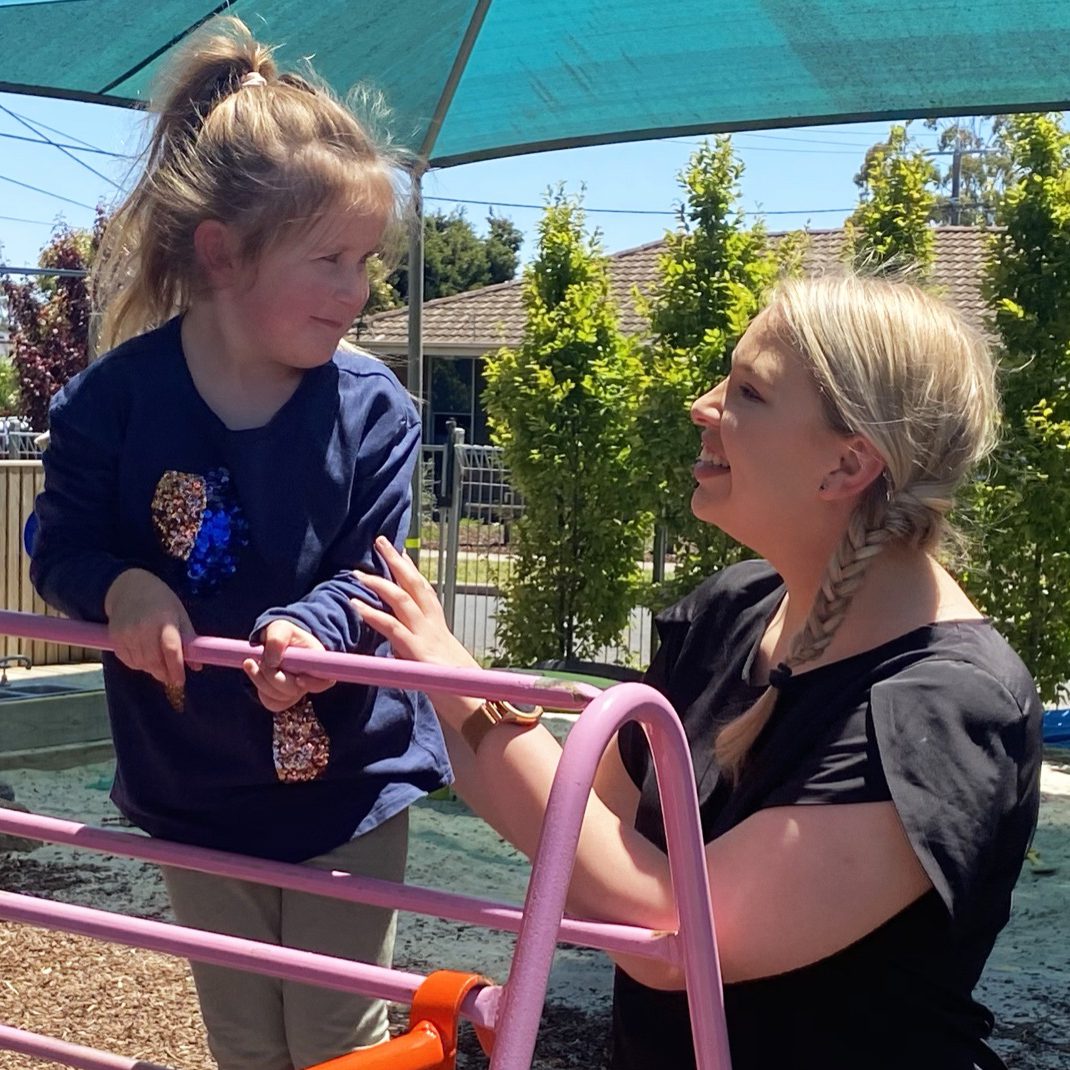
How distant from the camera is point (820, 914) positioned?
4.57 feet

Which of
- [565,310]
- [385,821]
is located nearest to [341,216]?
[385,821]

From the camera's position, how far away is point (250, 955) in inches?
56.6

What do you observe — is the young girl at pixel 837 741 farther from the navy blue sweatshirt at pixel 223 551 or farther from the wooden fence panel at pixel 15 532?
Result: the wooden fence panel at pixel 15 532

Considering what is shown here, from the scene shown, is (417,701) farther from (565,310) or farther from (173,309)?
(565,310)

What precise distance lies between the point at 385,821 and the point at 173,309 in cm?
77

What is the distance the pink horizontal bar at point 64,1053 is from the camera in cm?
157

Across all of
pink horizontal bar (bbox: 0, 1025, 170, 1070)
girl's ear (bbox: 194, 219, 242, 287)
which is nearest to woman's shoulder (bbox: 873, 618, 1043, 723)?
pink horizontal bar (bbox: 0, 1025, 170, 1070)


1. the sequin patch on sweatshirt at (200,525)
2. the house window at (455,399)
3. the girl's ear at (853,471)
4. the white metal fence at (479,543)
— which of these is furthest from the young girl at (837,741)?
the house window at (455,399)

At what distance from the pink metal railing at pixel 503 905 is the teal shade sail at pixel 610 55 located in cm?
311

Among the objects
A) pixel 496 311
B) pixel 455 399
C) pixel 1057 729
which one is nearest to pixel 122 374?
pixel 1057 729

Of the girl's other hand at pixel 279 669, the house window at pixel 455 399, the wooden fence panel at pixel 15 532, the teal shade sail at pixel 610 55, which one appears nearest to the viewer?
the girl's other hand at pixel 279 669

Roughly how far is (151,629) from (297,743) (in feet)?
0.97

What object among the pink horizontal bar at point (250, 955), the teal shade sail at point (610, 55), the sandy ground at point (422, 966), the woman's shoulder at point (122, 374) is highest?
the teal shade sail at point (610, 55)

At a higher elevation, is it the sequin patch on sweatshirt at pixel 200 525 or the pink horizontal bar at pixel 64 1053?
the sequin patch on sweatshirt at pixel 200 525
